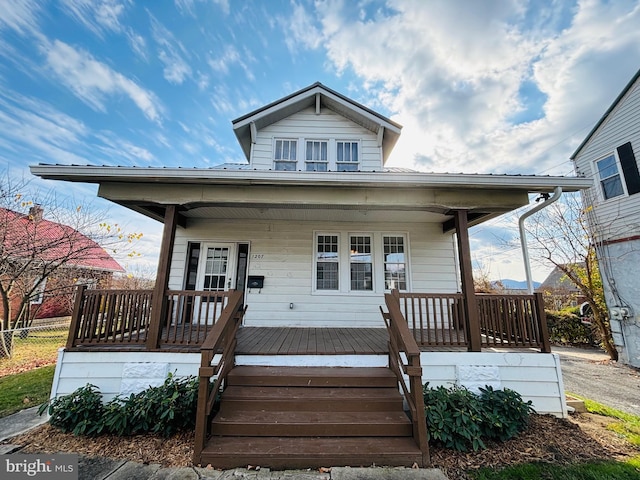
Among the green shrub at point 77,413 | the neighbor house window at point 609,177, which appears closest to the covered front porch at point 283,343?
the green shrub at point 77,413

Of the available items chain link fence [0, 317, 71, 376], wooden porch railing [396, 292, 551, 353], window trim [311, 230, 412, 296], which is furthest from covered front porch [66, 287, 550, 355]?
chain link fence [0, 317, 71, 376]

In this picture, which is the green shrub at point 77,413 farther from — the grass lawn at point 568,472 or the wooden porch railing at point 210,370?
the grass lawn at point 568,472

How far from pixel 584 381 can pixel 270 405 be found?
290 inches

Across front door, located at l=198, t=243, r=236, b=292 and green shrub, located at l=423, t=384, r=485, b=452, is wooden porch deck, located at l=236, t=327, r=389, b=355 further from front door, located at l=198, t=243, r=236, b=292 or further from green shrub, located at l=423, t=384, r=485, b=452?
front door, located at l=198, t=243, r=236, b=292

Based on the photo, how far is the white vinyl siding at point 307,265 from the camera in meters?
5.95

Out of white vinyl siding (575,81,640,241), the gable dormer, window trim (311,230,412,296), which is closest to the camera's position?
window trim (311,230,412,296)

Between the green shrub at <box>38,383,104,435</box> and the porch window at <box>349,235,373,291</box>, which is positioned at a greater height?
the porch window at <box>349,235,373,291</box>

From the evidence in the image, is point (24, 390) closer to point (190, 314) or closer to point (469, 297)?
point (190, 314)

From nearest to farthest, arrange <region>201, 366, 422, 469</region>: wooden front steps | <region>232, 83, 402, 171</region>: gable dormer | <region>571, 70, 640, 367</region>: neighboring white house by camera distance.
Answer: <region>201, 366, 422, 469</region>: wooden front steps, <region>232, 83, 402, 171</region>: gable dormer, <region>571, 70, 640, 367</region>: neighboring white house

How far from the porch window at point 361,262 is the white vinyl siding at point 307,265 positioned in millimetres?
118

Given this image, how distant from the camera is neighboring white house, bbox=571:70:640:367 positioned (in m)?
7.26

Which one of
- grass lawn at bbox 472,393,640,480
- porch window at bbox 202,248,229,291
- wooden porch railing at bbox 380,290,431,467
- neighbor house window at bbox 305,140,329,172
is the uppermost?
neighbor house window at bbox 305,140,329,172

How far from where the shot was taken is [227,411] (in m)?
2.98

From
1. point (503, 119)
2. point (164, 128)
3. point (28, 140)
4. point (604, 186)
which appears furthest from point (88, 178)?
point (604, 186)
